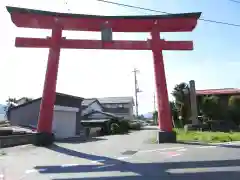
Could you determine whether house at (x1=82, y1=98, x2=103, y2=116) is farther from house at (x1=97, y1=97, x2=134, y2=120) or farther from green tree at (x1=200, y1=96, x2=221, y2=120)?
green tree at (x1=200, y1=96, x2=221, y2=120)

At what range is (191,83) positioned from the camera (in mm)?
34406

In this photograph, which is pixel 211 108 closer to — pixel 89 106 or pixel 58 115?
pixel 58 115

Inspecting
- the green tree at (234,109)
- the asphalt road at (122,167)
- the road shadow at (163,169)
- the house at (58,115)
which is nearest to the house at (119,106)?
the green tree at (234,109)

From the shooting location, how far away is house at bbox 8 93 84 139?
941 inches

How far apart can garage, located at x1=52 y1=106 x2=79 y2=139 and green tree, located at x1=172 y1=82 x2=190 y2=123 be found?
15.2 m

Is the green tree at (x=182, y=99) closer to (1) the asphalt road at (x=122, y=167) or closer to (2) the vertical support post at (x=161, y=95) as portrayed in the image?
(2) the vertical support post at (x=161, y=95)

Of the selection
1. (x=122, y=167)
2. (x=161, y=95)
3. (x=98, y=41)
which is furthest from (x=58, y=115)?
(x=122, y=167)

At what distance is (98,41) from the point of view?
54.4 ft

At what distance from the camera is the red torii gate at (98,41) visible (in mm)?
15773

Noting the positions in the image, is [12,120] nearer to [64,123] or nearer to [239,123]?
[64,123]

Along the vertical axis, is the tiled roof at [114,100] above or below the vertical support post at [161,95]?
above

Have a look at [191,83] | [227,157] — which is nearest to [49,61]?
[227,157]

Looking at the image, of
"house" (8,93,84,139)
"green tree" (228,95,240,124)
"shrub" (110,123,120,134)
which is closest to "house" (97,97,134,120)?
"shrub" (110,123,120,134)

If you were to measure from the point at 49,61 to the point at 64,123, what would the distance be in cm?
1050
